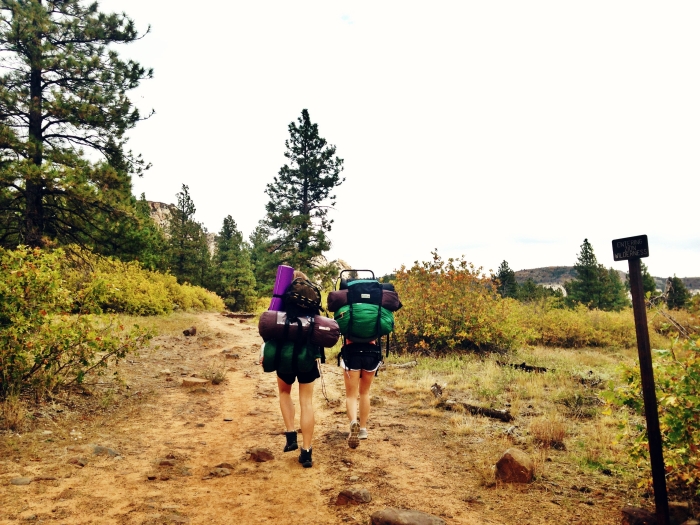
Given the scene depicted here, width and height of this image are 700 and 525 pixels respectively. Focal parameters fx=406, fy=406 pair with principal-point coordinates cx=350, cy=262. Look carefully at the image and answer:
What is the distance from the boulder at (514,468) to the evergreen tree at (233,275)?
32.4 m

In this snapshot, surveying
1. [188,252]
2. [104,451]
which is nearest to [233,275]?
[188,252]

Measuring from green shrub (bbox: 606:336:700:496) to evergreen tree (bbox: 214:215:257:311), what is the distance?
33259mm

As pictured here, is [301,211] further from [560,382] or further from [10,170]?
[560,382]

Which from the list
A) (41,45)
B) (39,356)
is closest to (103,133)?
(41,45)

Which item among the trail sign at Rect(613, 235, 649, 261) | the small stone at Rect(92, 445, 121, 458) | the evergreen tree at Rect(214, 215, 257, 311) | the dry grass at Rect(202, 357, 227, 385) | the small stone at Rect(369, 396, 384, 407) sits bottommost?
the small stone at Rect(369, 396, 384, 407)

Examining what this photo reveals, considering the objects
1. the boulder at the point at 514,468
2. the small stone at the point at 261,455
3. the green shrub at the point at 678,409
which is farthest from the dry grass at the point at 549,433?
the small stone at the point at 261,455

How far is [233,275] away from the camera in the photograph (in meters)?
34.8

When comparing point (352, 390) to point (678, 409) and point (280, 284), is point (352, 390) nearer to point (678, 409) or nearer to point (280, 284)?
point (280, 284)

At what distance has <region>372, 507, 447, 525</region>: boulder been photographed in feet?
10.2

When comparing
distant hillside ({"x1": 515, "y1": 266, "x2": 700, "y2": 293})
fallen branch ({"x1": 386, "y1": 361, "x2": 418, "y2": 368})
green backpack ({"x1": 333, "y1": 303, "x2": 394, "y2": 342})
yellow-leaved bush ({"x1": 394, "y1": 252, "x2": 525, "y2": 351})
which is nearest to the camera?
green backpack ({"x1": 333, "y1": 303, "x2": 394, "y2": 342})

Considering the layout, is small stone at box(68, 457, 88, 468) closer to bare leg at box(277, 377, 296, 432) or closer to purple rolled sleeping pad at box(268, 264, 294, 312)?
bare leg at box(277, 377, 296, 432)

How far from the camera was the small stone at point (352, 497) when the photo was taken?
361 cm

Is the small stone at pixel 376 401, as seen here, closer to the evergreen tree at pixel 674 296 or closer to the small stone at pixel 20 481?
the evergreen tree at pixel 674 296

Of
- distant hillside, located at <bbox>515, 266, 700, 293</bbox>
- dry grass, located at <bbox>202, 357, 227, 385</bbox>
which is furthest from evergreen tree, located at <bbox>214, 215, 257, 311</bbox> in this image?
distant hillside, located at <bbox>515, 266, 700, 293</bbox>
